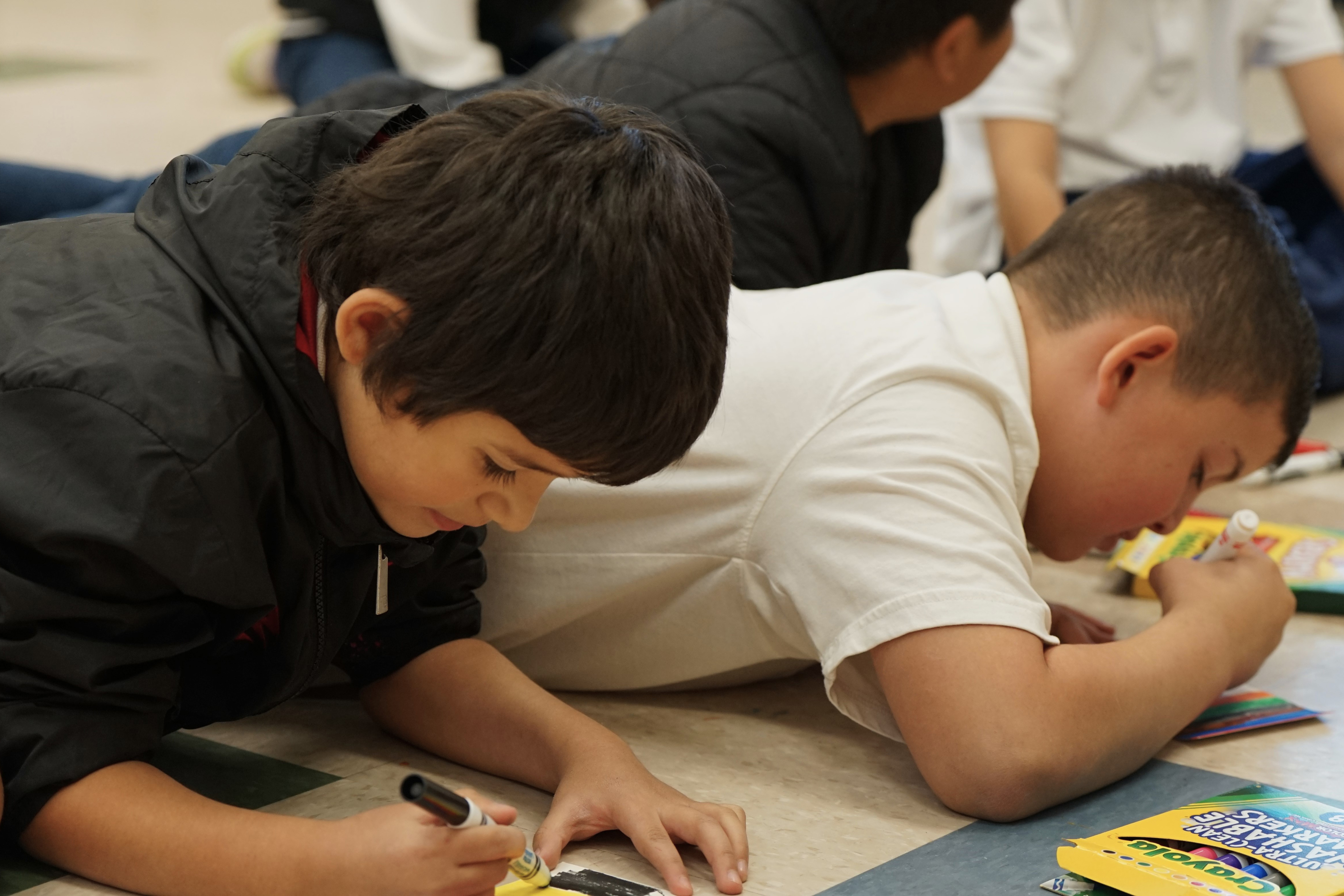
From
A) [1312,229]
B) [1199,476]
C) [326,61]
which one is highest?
[326,61]

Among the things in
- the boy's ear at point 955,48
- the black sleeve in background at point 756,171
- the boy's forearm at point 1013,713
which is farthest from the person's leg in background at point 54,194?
the boy's forearm at point 1013,713

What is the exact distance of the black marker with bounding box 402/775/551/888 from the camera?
60 centimetres

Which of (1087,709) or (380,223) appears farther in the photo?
(1087,709)

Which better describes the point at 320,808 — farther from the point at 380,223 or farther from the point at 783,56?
the point at 783,56

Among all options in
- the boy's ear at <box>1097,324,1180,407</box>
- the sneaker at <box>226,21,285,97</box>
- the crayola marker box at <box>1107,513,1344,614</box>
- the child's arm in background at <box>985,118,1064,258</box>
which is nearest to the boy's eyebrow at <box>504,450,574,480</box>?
the boy's ear at <box>1097,324,1180,407</box>

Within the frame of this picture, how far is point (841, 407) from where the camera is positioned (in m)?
0.98

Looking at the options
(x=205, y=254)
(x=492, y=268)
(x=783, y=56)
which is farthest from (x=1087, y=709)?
(x=783, y=56)

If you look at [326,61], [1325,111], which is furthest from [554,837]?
[326,61]

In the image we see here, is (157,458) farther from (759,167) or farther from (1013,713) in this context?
(759,167)

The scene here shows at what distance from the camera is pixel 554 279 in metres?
0.71

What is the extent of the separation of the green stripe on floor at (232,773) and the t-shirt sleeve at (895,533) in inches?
13.6

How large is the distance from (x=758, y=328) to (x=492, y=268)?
38 cm

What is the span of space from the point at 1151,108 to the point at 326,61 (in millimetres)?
1407

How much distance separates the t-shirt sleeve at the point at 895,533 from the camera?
0.90 meters
